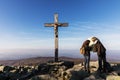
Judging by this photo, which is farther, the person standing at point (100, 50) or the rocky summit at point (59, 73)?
the person standing at point (100, 50)

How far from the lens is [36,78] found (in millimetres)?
15055

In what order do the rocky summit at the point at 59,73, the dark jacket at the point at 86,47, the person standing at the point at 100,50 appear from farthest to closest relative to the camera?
the dark jacket at the point at 86,47
the person standing at the point at 100,50
the rocky summit at the point at 59,73

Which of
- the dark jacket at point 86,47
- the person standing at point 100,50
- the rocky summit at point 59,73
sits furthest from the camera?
the dark jacket at point 86,47

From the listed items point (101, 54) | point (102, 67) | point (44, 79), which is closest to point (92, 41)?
point (101, 54)

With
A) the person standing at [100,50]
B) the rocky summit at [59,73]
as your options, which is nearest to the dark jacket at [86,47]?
the person standing at [100,50]

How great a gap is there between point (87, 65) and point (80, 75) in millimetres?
2497

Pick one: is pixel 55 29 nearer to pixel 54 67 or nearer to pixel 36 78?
pixel 54 67

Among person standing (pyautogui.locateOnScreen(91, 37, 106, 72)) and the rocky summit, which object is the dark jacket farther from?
the rocky summit

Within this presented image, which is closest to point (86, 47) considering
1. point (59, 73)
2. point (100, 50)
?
point (100, 50)

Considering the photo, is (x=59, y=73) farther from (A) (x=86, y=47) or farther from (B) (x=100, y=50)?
(B) (x=100, y=50)

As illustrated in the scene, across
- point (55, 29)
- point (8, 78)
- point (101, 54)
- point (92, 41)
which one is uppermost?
point (55, 29)

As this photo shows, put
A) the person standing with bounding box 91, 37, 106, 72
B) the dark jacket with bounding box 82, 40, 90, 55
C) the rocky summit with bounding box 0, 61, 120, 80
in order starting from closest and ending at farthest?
the rocky summit with bounding box 0, 61, 120, 80, the person standing with bounding box 91, 37, 106, 72, the dark jacket with bounding box 82, 40, 90, 55

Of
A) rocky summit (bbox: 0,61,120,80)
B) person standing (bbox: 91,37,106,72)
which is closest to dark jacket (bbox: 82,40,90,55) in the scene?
person standing (bbox: 91,37,106,72)

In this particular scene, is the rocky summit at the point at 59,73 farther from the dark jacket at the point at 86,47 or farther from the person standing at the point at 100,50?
the dark jacket at the point at 86,47
